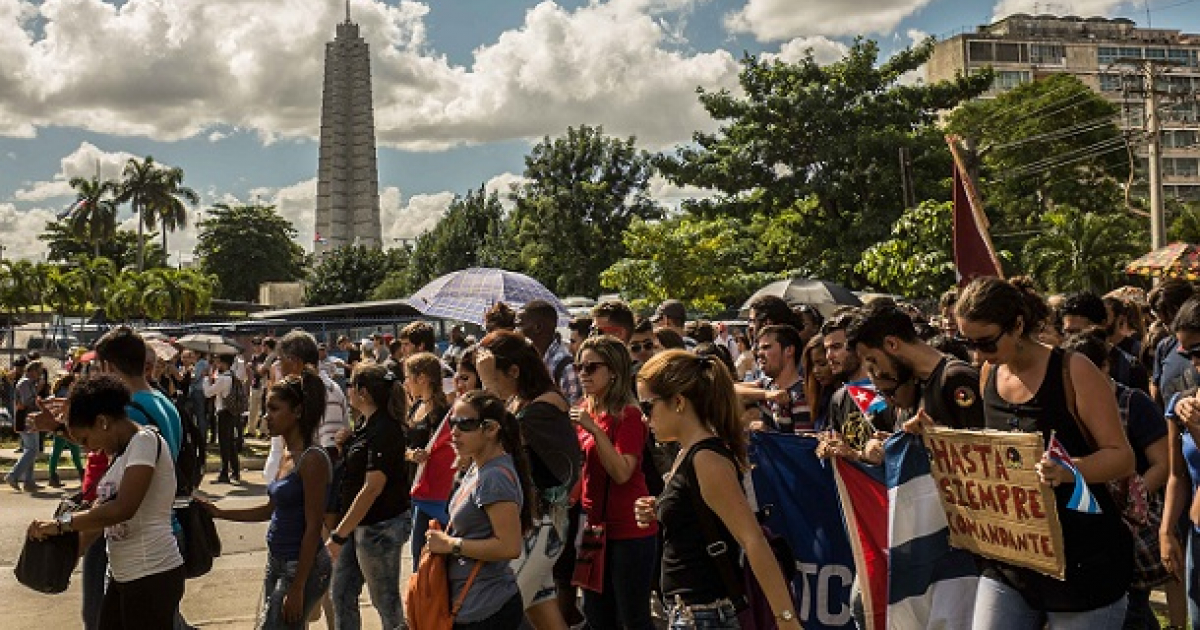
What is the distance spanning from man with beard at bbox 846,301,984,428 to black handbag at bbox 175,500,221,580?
9.78ft

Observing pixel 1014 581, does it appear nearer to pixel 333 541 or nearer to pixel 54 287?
pixel 333 541

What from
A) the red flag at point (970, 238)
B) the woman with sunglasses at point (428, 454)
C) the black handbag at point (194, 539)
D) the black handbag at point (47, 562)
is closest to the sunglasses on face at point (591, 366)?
the woman with sunglasses at point (428, 454)

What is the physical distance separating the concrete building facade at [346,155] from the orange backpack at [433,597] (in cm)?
13540

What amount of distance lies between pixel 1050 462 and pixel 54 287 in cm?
5535

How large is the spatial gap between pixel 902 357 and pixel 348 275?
76.6 metres

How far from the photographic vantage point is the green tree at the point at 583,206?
52719 millimetres

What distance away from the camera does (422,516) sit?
5430mm

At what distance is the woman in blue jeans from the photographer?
5578 millimetres

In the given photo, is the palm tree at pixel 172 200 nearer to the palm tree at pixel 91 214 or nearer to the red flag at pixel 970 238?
the palm tree at pixel 91 214

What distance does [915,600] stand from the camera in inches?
165

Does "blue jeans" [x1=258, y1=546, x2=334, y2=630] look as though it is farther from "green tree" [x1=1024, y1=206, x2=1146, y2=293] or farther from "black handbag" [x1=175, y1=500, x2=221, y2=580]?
"green tree" [x1=1024, y1=206, x2=1146, y2=293]

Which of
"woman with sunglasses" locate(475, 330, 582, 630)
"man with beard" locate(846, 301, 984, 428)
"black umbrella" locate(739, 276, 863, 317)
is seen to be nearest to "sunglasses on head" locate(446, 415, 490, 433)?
"woman with sunglasses" locate(475, 330, 582, 630)

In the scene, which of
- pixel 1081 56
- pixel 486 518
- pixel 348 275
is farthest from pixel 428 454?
pixel 1081 56

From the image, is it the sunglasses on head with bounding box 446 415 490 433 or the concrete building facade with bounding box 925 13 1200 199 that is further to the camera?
the concrete building facade with bounding box 925 13 1200 199
